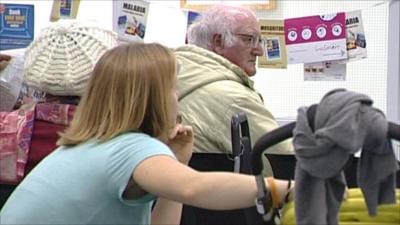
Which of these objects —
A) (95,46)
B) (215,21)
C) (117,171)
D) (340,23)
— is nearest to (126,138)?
(117,171)

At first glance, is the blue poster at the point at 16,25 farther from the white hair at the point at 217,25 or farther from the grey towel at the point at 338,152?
the grey towel at the point at 338,152

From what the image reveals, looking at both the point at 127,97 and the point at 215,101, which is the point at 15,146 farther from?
the point at 127,97

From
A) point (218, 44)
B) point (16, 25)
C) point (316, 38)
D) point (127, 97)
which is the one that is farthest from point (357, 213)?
point (16, 25)

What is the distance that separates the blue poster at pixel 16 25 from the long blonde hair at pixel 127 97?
1.70 m

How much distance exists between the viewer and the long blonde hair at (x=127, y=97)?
139cm

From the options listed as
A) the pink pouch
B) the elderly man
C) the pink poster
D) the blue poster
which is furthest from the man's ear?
the blue poster

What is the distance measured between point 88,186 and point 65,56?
821mm

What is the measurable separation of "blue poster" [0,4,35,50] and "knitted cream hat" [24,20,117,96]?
91 cm

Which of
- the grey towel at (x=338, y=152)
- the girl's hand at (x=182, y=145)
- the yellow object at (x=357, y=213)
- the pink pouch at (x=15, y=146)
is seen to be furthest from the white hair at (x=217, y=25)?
the grey towel at (x=338, y=152)

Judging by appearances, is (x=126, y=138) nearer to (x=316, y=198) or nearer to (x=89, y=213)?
(x=89, y=213)

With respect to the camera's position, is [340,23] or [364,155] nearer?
[364,155]

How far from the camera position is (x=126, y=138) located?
1.34 metres

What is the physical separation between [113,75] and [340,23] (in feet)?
6.24

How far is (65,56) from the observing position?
209cm
